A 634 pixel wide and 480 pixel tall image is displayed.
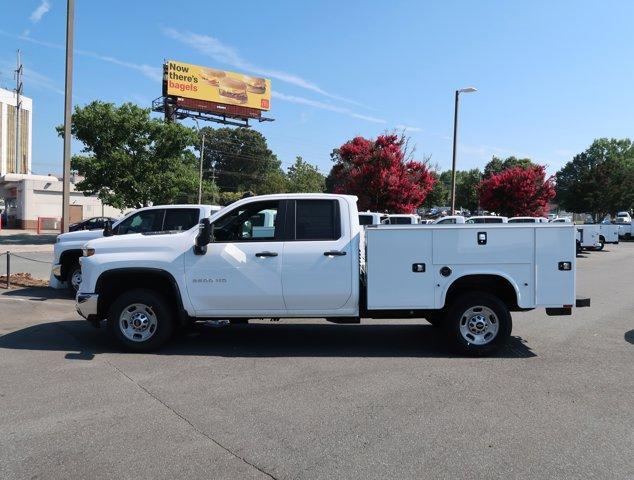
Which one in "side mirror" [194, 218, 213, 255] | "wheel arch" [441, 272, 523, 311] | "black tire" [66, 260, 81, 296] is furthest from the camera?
"black tire" [66, 260, 81, 296]

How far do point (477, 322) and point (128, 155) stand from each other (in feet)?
87.1

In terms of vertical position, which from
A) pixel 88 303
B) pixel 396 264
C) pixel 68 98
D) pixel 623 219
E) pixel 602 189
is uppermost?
pixel 602 189

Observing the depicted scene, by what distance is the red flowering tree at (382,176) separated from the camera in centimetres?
2661

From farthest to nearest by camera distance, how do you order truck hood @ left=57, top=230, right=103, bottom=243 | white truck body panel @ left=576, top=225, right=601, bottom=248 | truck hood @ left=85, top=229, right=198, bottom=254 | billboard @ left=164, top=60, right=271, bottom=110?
billboard @ left=164, top=60, right=271, bottom=110, white truck body panel @ left=576, top=225, right=601, bottom=248, truck hood @ left=57, top=230, right=103, bottom=243, truck hood @ left=85, top=229, right=198, bottom=254

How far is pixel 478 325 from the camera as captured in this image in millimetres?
7012

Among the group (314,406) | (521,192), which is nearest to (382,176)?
(521,192)

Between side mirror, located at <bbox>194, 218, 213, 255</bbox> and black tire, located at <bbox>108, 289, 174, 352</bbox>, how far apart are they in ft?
2.84

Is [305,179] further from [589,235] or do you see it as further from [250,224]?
[250,224]

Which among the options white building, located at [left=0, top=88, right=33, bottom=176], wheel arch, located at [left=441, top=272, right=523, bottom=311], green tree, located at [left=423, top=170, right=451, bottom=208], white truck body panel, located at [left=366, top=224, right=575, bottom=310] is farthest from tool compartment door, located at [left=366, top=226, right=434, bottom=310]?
white building, located at [left=0, top=88, right=33, bottom=176]

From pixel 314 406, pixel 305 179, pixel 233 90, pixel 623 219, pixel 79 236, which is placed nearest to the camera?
pixel 314 406

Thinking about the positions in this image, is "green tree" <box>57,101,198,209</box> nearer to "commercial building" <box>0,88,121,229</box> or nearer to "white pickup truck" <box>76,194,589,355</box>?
"commercial building" <box>0,88,121,229</box>

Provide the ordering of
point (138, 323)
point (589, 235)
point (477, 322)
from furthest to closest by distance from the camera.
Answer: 1. point (589, 235)
2. point (138, 323)
3. point (477, 322)

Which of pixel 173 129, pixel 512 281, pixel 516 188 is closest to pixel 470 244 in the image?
pixel 512 281

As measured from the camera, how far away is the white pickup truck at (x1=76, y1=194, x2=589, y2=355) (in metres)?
6.84
